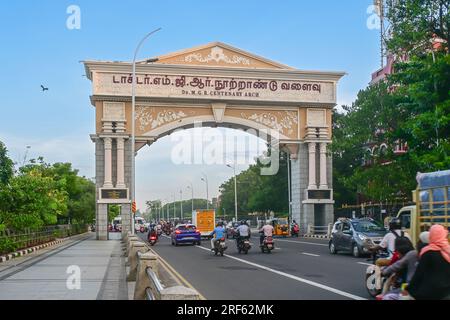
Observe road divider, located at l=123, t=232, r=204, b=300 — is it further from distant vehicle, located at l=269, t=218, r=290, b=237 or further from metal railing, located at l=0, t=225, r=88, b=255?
distant vehicle, located at l=269, t=218, r=290, b=237

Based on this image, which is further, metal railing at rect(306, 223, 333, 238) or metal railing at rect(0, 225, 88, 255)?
metal railing at rect(306, 223, 333, 238)

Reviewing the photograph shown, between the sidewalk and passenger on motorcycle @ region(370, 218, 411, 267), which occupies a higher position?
passenger on motorcycle @ region(370, 218, 411, 267)

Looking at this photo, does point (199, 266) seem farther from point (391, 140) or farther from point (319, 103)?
Answer: point (319, 103)

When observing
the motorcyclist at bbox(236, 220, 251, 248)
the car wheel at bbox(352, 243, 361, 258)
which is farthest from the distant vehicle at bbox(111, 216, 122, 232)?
the car wheel at bbox(352, 243, 361, 258)

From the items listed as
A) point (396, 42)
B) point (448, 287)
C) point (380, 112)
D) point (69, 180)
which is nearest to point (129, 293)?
point (448, 287)

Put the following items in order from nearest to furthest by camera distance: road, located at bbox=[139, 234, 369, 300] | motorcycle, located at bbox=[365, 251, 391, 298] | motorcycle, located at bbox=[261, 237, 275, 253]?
motorcycle, located at bbox=[365, 251, 391, 298] < road, located at bbox=[139, 234, 369, 300] < motorcycle, located at bbox=[261, 237, 275, 253]

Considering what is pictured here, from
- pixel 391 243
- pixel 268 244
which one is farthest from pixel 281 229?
pixel 391 243

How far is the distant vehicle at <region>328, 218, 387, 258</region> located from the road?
1794 mm

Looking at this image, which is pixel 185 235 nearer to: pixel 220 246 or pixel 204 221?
pixel 220 246

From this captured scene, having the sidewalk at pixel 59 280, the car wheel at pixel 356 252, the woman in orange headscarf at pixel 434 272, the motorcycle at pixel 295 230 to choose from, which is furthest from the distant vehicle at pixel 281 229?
the woman in orange headscarf at pixel 434 272

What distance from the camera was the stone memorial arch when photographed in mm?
46469

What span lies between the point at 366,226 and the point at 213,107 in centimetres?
2333

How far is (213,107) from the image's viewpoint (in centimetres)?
4756

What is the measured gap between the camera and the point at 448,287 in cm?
693
